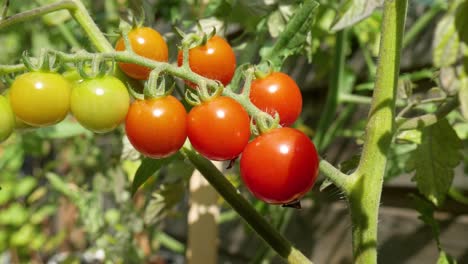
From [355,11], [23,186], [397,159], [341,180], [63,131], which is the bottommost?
[23,186]

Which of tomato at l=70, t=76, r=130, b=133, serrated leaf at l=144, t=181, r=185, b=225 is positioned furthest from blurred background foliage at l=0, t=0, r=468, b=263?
tomato at l=70, t=76, r=130, b=133

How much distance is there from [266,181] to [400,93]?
1.19 ft

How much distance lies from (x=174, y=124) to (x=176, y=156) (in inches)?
7.2

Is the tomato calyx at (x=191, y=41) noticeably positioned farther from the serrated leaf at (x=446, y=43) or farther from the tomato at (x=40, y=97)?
the serrated leaf at (x=446, y=43)

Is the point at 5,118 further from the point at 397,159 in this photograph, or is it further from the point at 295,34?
the point at 397,159

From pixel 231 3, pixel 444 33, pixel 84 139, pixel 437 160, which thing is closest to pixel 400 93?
pixel 437 160

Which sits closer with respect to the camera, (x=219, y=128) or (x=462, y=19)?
(x=462, y=19)

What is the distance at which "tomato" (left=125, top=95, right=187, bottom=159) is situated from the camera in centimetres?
52

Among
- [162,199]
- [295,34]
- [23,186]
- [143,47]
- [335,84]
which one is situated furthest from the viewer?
[23,186]

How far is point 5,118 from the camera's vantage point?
0.53m

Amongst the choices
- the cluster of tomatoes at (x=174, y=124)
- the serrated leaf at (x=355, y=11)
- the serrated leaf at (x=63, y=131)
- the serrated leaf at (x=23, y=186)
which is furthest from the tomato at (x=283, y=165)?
the serrated leaf at (x=23, y=186)

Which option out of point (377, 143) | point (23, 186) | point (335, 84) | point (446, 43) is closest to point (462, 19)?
point (446, 43)

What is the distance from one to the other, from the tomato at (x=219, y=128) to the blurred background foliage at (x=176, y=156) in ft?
0.38

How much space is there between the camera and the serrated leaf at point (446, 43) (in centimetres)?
37
